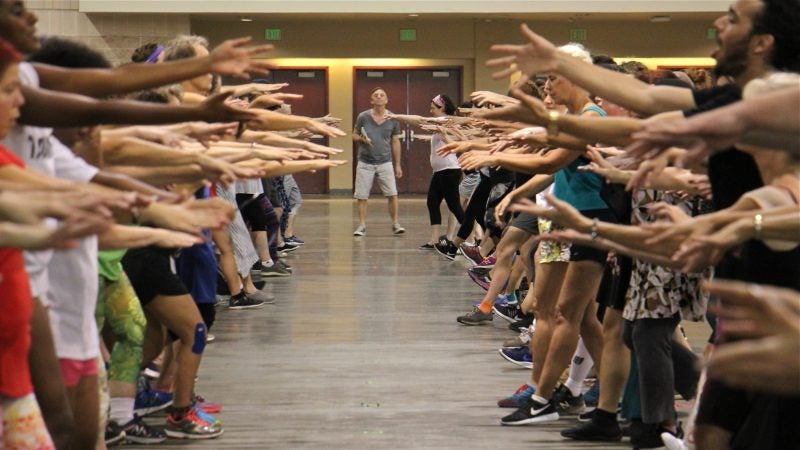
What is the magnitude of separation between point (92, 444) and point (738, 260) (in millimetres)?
2295

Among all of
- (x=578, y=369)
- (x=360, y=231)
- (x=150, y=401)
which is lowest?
(x=360, y=231)

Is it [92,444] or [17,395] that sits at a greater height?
[17,395]

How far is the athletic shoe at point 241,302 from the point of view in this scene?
448 inches

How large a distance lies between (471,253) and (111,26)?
1187 cm

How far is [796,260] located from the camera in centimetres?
368

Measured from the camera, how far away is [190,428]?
21.8 ft

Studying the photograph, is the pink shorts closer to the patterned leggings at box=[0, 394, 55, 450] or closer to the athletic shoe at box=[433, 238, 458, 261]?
the patterned leggings at box=[0, 394, 55, 450]

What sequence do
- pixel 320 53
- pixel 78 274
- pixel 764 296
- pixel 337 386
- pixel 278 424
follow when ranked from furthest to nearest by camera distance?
pixel 320 53 → pixel 337 386 → pixel 278 424 → pixel 78 274 → pixel 764 296

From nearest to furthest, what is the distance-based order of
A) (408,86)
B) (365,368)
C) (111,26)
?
(365,368)
(111,26)
(408,86)

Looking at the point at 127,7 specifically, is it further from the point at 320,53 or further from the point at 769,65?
the point at 769,65

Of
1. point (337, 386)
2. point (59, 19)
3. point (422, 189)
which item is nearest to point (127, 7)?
point (59, 19)

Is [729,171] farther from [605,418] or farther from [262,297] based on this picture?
[262,297]

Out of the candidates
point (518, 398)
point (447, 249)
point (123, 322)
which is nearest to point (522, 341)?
point (518, 398)

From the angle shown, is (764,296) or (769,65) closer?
(764,296)
